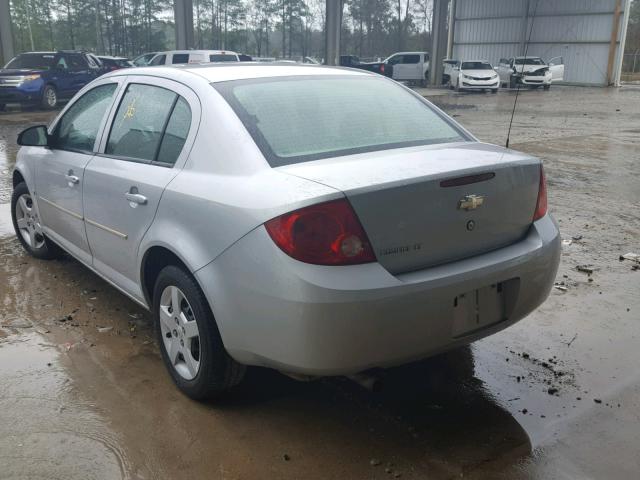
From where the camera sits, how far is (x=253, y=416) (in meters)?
3.03

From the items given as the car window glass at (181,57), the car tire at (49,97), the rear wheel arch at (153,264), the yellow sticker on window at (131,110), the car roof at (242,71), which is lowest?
the car tire at (49,97)

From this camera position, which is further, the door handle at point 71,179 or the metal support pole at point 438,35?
the metal support pole at point 438,35

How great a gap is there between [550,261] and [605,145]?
10600 mm

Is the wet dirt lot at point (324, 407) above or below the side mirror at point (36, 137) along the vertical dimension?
below

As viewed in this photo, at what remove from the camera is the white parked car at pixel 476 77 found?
3078 centimetres

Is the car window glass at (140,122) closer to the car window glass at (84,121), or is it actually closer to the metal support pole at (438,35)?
the car window glass at (84,121)

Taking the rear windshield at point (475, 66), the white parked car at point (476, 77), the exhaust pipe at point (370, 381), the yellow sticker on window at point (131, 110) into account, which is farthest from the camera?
the rear windshield at point (475, 66)

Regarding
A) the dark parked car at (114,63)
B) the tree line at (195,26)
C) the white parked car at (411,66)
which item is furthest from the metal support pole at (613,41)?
the dark parked car at (114,63)

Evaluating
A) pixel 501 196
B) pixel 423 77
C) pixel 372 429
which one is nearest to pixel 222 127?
pixel 501 196

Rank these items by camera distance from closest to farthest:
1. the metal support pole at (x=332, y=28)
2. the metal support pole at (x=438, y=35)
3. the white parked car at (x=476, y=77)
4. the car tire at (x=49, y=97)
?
1. the car tire at (x=49, y=97)
2. the white parked car at (x=476, y=77)
3. the metal support pole at (x=332, y=28)
4. the metal support pole at (x=438, y=35)

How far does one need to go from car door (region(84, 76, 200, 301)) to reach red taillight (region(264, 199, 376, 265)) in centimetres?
92

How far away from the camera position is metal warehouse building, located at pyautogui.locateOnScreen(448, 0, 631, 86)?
34844 mm

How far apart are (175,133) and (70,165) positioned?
1224 mm

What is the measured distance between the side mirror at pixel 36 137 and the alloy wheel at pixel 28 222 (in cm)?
70
